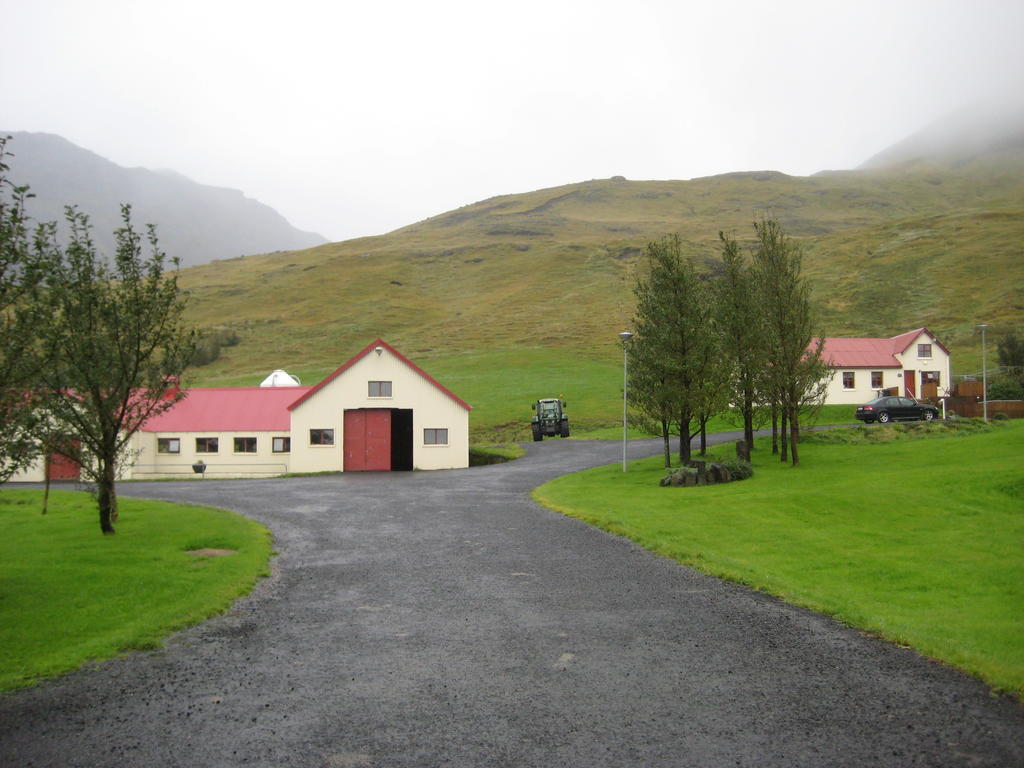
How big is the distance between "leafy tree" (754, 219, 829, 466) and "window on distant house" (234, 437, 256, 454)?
3446 centimetres

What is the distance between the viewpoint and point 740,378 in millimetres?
37344

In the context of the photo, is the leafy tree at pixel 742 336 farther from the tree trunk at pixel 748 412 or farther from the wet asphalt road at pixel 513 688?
the wet asphalt road at pixel 513 688

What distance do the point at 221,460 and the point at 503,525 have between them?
1389 inches

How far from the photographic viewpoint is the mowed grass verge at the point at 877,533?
11.1 m

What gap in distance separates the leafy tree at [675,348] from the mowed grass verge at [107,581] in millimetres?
20725

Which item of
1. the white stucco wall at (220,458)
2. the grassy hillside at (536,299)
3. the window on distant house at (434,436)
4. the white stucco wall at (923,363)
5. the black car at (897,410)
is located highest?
the grassy hillside at (536,299)

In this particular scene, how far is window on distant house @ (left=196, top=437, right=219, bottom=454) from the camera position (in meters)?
50.5

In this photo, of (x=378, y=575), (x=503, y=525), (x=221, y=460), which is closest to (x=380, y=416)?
(x=221, y=460)

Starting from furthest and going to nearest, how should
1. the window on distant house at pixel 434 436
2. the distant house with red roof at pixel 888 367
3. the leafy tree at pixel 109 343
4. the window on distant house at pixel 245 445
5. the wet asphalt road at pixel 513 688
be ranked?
1. the distant house with red roof at pixel 888 367
2. the window on distant house at pixel 245 445
3. the window on distant house at pixel 434 436
4. the leafy tree at pixel 109 343
5. the wet asphalt road at pixel 513 688

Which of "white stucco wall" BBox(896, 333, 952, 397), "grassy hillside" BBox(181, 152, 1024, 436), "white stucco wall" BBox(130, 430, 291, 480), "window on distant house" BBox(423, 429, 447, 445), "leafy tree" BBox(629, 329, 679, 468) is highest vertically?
"grassy hillside" BBox(181, 152, 1024, 436)

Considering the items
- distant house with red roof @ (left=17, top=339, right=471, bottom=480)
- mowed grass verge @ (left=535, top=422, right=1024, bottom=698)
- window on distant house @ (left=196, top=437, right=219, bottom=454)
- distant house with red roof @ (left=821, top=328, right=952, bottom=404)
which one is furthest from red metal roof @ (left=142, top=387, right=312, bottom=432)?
distant house with red roof @ (left=821, top=328, right=952, bottom=404)

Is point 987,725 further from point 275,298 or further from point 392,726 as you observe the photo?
point 275,298

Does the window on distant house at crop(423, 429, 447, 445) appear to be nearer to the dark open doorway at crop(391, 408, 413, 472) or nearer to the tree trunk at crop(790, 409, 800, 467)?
the dark open doorway at crop(391, 408, 413, 472)

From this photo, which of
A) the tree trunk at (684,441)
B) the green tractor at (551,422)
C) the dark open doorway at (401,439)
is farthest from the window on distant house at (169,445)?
the tree trunk at (684,441)
